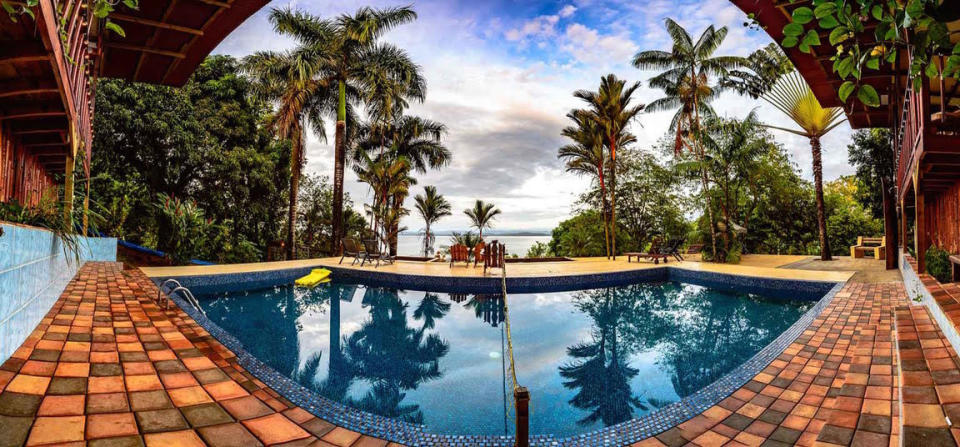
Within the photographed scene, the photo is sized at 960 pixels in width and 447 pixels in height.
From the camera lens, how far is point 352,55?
13.2m

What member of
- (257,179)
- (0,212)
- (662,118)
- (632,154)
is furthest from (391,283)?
(662,118)

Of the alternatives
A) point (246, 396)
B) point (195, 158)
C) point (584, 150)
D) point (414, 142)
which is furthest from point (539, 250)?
point (246, 396)

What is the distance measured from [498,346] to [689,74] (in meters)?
13.4

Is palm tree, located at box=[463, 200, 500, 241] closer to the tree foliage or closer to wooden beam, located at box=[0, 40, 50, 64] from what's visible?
the tree foliage

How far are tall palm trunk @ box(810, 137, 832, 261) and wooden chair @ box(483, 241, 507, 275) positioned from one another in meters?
10.00

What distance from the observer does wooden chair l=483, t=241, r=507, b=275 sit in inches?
379

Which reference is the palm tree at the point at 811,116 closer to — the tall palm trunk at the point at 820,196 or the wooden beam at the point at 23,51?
the tall palm trunk at the point at 820,196

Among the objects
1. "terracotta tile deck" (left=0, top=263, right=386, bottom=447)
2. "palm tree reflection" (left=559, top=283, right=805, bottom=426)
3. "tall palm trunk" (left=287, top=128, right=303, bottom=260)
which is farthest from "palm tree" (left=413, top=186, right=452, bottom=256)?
"terracotta tile deck" (left=0, top=263, right=386, bottom=447)

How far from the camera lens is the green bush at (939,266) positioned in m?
4.83

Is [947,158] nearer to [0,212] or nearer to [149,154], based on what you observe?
[0,212]

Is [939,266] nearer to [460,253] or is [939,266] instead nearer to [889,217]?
[889,217]

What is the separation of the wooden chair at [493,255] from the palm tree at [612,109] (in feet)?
14.9

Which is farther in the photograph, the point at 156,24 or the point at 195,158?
the point at 195,158

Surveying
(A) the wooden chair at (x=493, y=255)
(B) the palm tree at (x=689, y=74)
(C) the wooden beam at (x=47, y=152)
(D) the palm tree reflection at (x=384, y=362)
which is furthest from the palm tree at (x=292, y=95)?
(B) the palm tree at (x=689, y=74)
